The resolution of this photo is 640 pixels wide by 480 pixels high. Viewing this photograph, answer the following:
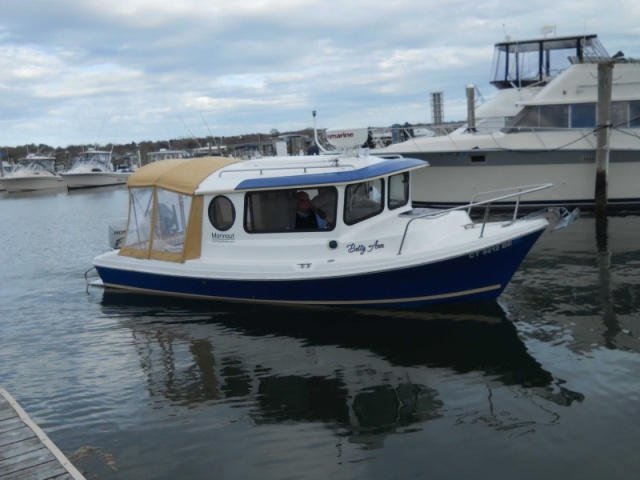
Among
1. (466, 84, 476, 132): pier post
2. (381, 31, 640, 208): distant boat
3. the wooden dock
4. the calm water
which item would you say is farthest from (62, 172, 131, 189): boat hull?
the wooden dock

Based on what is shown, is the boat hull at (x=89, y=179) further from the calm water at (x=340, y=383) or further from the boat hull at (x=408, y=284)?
the boat hull at (x=408, y=284)

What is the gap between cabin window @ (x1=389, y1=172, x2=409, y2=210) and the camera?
1128cm

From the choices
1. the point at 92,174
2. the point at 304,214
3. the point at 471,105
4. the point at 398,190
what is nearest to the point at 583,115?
the point at 471,105

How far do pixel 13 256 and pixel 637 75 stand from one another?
19717mm

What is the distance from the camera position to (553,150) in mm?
20938

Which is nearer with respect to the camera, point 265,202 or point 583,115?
Result: point 265,202

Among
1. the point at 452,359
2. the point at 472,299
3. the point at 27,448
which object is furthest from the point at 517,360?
the point at 27,448

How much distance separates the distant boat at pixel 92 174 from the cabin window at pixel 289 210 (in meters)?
50.7

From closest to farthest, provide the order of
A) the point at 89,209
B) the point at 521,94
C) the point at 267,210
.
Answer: the point at 267,210, the point at 521,94, the point at 89,209

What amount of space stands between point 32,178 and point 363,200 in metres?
55.6

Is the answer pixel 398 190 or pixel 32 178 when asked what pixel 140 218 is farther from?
pixel 32 178

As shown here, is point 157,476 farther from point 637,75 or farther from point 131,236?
point 637,75

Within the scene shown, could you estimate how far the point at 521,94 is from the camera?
2477 cm

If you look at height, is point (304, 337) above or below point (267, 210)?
below
